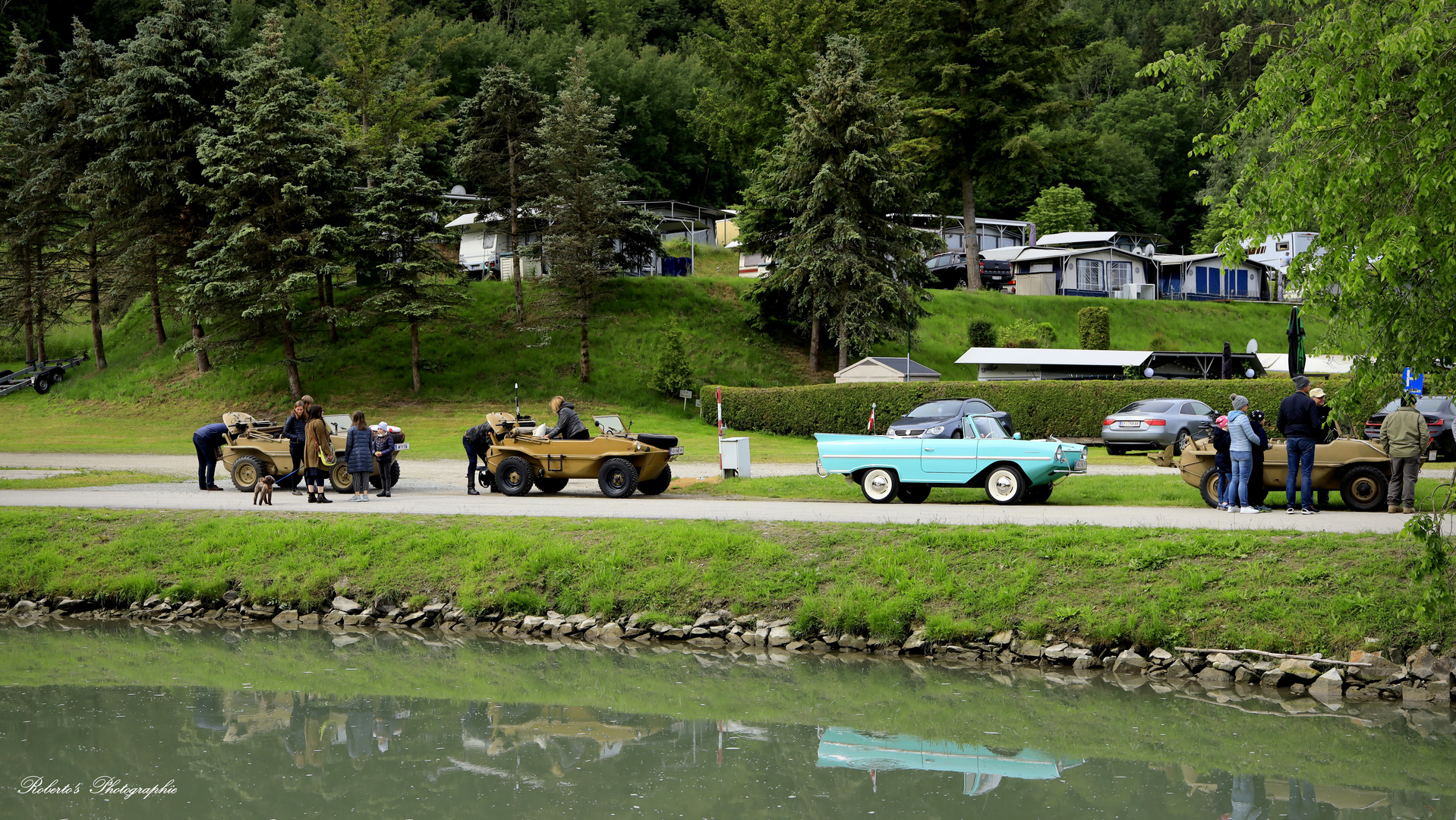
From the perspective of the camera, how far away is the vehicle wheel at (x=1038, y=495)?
18.1 metres

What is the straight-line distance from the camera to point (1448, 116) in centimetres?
799

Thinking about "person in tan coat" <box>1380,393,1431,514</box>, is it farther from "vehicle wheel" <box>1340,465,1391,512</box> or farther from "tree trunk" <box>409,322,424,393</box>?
"tree trunk" <box>409,322,424,393</box>

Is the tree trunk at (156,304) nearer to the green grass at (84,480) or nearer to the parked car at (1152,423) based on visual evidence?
the green grass at (84,480)

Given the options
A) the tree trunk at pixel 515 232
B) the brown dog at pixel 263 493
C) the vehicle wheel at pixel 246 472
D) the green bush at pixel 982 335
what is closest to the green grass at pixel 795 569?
the brown dog at pixel 263 493

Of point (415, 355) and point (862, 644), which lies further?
point (415, 355)

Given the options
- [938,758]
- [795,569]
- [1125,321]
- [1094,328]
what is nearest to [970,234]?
[1125,321]

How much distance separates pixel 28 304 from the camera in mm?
47875

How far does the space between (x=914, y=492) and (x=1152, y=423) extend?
43.3 feet

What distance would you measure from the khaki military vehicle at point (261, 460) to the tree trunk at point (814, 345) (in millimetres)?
25122

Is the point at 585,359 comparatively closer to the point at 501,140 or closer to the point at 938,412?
the point at 501,140

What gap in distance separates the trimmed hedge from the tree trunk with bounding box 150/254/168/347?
2589 cm

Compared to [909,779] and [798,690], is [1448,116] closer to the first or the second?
[909,779]

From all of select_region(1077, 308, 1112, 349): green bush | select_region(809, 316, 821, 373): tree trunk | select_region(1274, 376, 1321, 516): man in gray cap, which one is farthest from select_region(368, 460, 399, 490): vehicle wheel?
select_region(1077, 308, 1112, 349): green bush

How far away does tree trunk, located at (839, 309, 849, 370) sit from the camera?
4047 centimetres
